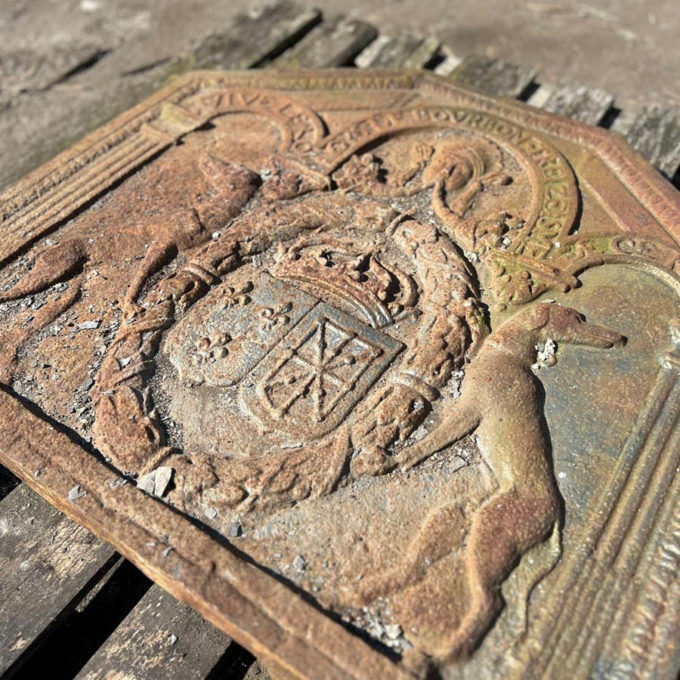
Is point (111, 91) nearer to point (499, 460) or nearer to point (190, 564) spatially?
point (190, 564)

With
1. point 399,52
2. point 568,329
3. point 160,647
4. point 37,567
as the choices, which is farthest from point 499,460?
point 399,52

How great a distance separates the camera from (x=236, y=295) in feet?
8.62

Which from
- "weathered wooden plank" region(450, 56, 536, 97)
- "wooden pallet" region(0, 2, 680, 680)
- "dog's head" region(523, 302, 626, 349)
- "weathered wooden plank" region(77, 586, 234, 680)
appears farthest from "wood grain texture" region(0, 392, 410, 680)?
"weathered wooden plank" region(450, 56, 536, 97)

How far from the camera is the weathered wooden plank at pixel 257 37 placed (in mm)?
4398

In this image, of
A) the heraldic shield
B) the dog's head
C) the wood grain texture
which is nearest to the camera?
the wood grain texture

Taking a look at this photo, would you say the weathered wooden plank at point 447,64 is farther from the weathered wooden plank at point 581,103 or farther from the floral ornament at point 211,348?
the floral ornament at point 211,348

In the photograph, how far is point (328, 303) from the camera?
Result: 8.38 ft

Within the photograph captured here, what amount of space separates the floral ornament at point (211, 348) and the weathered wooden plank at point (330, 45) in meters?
2.56

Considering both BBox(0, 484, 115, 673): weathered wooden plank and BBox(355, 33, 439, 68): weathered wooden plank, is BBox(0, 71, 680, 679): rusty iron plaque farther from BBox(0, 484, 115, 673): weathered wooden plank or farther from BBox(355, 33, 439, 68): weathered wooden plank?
BBox(355, 33, 439, 68): weathered wooden plank

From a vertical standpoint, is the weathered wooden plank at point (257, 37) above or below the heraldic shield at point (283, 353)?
above

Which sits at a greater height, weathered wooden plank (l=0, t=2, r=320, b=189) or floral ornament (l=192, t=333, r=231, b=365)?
weathered wooden plank (l=0, t=2, r=320, b=189)

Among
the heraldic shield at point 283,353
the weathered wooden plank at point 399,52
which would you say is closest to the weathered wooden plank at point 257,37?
the weathered wooden plank at point 399,52

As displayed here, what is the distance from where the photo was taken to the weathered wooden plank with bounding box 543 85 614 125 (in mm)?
3840

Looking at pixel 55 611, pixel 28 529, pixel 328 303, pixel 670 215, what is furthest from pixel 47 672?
pixel 670 215
